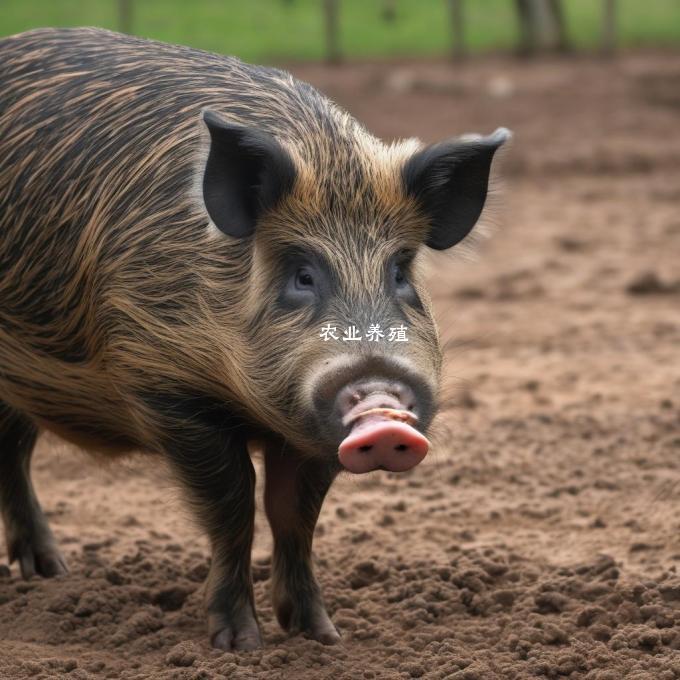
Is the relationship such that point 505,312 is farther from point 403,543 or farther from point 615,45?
point 615,45

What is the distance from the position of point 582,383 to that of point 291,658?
11.9 ft

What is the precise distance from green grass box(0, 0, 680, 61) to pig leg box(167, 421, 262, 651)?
58.9 ft

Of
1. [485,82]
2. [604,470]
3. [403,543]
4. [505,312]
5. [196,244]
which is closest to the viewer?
[196,244]

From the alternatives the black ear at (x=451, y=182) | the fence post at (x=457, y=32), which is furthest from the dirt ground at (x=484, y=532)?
the fence post at (x=457, y=32)

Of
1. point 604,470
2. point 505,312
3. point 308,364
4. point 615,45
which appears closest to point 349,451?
point 308,364

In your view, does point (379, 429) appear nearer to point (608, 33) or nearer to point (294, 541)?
point (294, 541)

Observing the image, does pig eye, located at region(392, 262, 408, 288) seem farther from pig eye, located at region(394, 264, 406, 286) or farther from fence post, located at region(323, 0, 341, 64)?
fence post, located at region(323, 0, 341, 64)

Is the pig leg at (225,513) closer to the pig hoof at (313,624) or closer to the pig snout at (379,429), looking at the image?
the pig hoof at (313,624)

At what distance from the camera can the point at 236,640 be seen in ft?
14.3

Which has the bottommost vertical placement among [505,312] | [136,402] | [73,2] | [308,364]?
[73,2]

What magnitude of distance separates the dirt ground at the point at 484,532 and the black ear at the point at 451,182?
190mm

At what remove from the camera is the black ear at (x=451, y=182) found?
414cm

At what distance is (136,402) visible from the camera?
13.9 ft

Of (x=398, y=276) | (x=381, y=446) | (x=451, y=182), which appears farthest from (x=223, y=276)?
(x=381, y=446)
